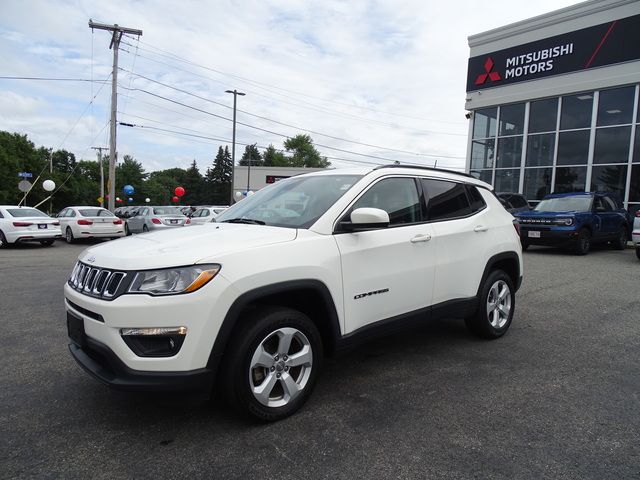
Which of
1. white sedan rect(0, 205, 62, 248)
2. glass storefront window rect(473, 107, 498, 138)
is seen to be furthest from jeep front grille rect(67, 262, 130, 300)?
glass storefront window rect(473, 107, 498, 138)

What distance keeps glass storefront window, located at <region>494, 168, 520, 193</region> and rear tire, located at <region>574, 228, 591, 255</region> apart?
8.38m

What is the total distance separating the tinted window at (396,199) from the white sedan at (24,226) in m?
14.2

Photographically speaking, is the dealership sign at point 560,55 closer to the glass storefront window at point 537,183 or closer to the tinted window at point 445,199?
the glass storefront window at point 537,183

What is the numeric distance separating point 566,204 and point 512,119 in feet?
30.9

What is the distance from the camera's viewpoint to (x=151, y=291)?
8.44 ft

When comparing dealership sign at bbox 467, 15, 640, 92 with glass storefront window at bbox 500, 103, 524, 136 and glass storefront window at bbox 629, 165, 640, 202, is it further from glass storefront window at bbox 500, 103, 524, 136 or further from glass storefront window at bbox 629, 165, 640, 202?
glass storefront window at bbox 629, 165, 640, 202

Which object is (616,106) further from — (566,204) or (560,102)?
(566,204)

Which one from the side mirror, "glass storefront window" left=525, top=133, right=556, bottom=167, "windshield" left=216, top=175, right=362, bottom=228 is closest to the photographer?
the side mirror

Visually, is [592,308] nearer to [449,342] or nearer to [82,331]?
[449,342]

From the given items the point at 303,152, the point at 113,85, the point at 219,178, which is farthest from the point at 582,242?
the point at 219,178

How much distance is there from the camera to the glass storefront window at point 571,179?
18.5 metres

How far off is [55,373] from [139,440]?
4.99 ft

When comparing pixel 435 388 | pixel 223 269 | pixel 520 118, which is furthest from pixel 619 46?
pixel 223 269

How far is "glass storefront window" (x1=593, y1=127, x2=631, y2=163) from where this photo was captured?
17.4 m
